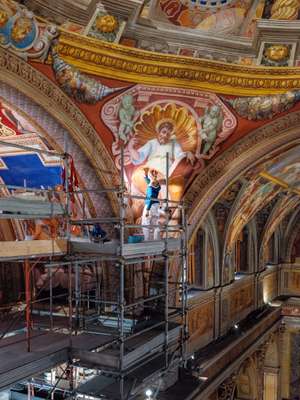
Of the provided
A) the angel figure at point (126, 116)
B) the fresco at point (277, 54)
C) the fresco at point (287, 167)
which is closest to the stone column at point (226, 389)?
the fresco at point (287, 167)

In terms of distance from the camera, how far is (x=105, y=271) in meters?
10.4

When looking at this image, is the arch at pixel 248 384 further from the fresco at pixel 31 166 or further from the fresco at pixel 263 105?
the fresco at pixel 263 105

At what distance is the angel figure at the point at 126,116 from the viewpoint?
360 inches

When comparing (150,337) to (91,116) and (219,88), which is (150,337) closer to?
(91,116)

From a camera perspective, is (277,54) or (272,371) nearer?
(277,54)

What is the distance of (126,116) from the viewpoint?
9.34 meters

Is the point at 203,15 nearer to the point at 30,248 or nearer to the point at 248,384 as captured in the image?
the point at 30,248

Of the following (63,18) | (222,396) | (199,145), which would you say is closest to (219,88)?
(199,145)

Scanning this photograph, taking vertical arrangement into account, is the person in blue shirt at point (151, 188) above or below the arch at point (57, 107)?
below

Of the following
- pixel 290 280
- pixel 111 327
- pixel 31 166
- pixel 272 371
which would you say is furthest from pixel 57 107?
pixel 290 280

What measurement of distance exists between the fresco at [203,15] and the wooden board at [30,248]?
166 inches

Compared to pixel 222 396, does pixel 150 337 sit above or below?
above

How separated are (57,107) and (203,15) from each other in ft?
9.90

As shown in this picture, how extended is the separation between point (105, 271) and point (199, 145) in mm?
3479
